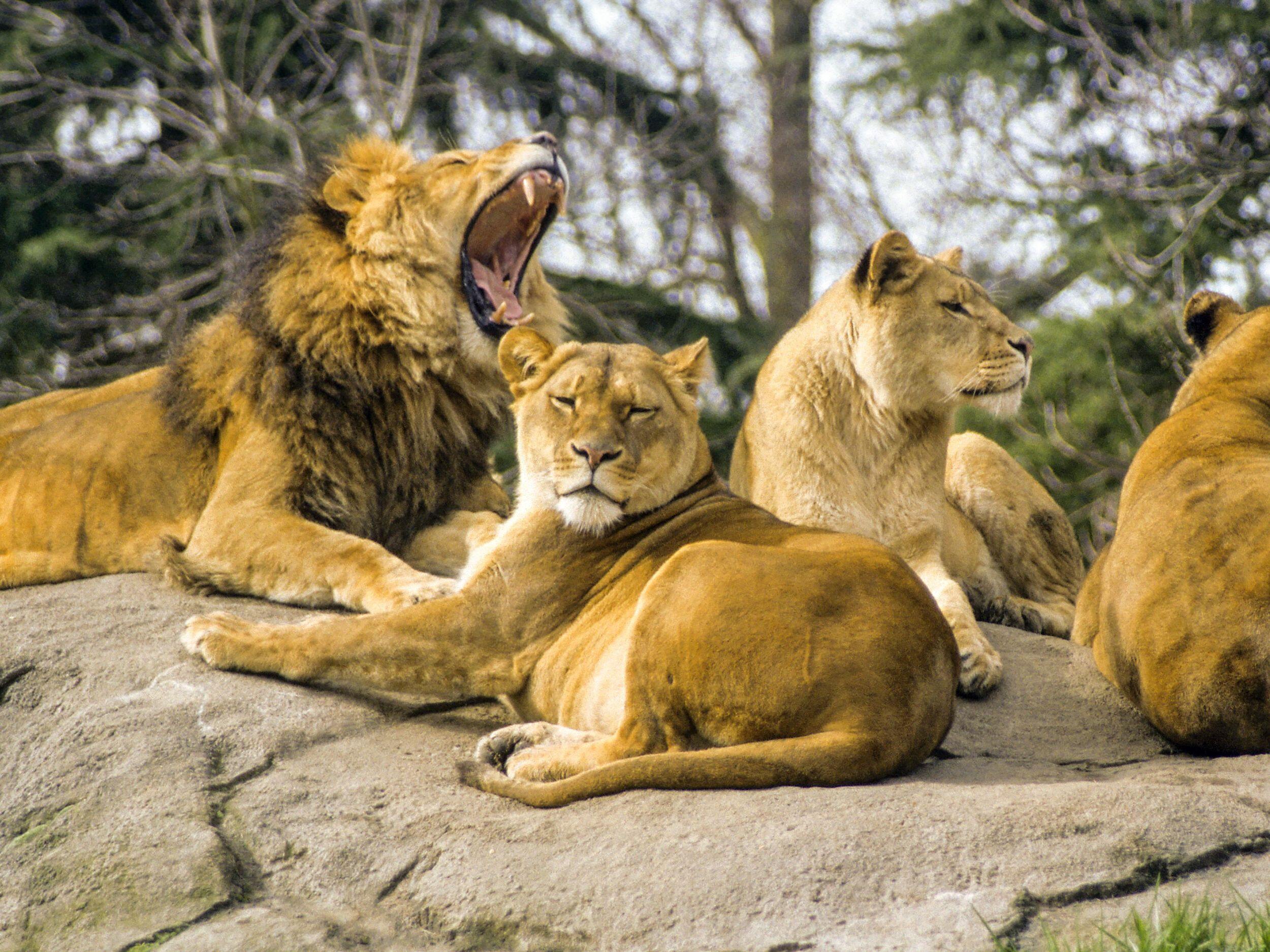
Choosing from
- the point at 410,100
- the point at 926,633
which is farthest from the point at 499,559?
the point at 410,100

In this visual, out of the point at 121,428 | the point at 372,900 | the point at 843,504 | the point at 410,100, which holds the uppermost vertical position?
the point at 410,100

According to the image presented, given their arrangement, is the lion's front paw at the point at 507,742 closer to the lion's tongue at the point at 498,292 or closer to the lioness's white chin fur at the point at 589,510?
the lioness's white chin fur at the point at 589,510

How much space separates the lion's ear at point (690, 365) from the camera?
427cm

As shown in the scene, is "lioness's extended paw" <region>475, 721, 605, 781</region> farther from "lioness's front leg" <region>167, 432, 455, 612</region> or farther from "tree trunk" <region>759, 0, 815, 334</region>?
"tree trunk" <region>759, 0, 815, 334</region>

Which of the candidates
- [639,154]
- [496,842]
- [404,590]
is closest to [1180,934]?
[496,842]

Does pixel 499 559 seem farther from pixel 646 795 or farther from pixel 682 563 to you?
pixel 646 795

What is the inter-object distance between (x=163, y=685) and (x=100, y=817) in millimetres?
680

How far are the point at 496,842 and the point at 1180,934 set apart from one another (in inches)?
54.4

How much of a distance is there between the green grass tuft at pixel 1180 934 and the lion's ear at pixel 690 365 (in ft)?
7.01

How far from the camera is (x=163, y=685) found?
13.1ft

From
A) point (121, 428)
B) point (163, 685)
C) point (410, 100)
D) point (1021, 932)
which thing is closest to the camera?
point (1021, 932)

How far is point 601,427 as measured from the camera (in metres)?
3.89

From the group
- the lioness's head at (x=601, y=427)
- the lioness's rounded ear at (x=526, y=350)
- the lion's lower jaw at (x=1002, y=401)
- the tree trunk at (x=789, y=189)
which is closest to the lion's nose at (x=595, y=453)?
the lioness's head at (x=601, y=427)

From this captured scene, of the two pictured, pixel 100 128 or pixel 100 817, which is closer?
pixel 100 817
